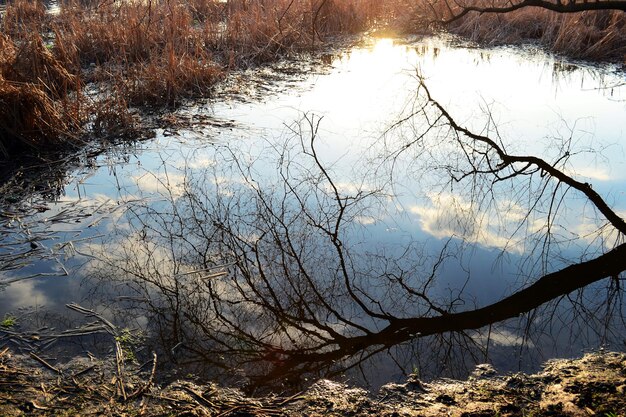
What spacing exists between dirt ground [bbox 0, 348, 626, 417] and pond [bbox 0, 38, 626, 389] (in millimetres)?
134

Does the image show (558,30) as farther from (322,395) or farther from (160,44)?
(322,395)

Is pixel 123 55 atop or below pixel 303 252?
atop

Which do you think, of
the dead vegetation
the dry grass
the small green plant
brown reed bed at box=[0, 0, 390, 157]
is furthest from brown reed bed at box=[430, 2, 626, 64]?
the small green plant

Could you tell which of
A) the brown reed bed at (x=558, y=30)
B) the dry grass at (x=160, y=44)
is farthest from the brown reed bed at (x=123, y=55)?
the brown reed bed at (x=558, y=30)

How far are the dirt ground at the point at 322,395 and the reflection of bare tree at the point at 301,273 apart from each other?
0.25 metres

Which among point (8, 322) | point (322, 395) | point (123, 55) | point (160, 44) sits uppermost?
point (160, 44)

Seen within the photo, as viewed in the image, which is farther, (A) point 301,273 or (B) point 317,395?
(A) point 301,273

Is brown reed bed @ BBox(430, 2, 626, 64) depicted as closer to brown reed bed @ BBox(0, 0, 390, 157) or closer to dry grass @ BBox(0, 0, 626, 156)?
dry grass @ BBox(0, 0, 626, 156)

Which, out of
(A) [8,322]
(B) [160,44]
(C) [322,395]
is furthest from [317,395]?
(B) [160,44]

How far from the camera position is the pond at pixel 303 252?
2.93 metres

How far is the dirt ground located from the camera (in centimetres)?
243

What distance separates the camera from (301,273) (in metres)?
3.62

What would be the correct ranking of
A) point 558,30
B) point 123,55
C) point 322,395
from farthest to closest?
1. point 558,30
2. point 123,55
3. point 322,395

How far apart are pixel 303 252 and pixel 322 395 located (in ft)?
4.62
